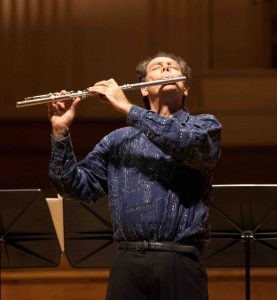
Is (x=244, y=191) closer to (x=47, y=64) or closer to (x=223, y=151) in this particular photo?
(x=223, y=151)

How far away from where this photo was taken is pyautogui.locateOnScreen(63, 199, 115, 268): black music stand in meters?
2.69

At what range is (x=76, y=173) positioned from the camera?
7.27ft

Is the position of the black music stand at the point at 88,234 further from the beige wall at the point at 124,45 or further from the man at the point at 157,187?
Answer: the beige wall at the point at 124,45

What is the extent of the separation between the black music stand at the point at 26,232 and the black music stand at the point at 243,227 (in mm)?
609

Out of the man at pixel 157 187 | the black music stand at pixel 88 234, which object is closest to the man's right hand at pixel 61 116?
the man at pixel 157 187

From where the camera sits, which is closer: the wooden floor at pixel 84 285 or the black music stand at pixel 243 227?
the black music stand at pixel 243 227

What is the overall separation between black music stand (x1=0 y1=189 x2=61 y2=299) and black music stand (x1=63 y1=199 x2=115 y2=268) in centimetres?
6

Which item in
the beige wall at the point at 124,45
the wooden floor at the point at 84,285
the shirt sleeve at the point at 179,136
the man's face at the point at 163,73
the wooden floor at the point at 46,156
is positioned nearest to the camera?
the shirt sleeve at the point at 179,136

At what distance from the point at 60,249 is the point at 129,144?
28.3 inches

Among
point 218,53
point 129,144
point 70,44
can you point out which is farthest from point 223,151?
point 129,144

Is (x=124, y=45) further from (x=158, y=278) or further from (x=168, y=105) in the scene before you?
(x=158, y=278)

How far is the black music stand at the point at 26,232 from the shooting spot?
2611 millimetres

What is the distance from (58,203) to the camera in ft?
9.09

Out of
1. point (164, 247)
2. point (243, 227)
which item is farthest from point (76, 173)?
A: point (243, 227)
